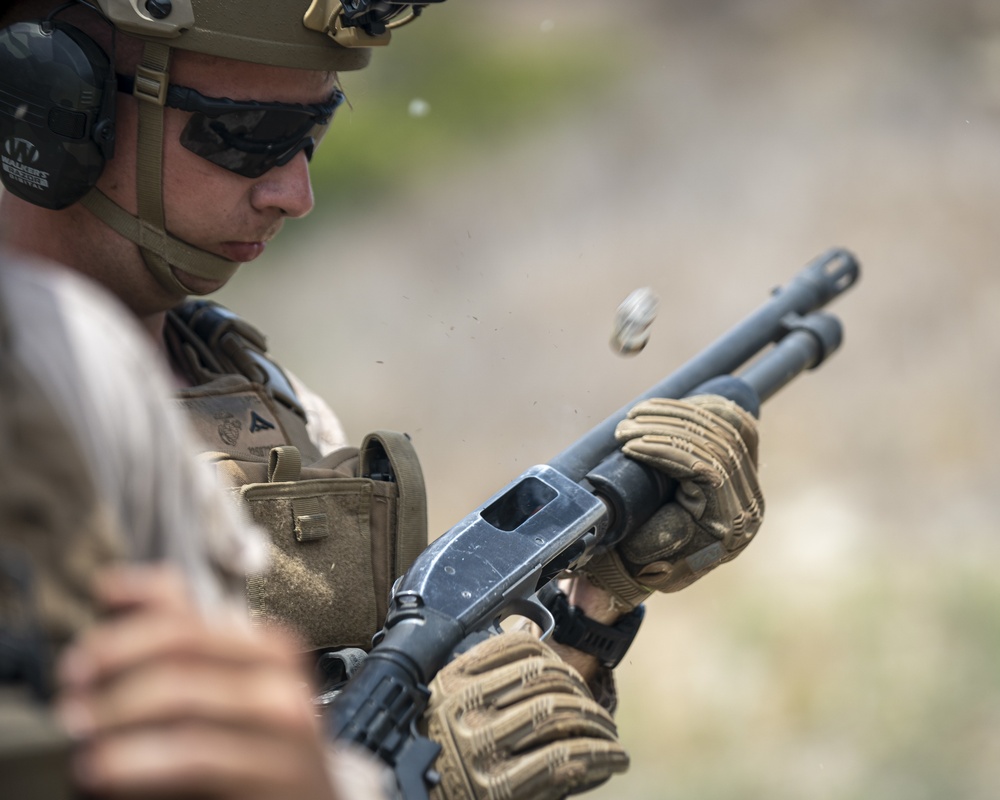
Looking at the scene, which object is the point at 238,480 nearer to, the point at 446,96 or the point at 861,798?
the point at 861,798

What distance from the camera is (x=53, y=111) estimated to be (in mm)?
2785

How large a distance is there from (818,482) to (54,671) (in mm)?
6986

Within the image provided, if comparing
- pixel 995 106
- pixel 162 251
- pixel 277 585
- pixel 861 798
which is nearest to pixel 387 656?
pixel 277 585

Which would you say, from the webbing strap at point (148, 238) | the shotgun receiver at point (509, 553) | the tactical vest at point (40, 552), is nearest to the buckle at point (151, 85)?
the webbing strap at point (148, 238)

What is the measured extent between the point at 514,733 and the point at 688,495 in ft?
3.28

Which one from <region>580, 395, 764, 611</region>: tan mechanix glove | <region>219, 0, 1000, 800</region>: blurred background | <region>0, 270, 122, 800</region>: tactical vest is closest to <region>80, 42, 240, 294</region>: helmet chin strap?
<region>580, 395, 764, 611</region>: tan mechanix glove

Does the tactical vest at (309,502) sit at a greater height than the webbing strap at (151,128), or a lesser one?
lesser

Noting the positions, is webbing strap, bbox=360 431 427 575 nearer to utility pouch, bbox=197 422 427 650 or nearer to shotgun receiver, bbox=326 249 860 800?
utility pouch, bbox=197 422 427 650

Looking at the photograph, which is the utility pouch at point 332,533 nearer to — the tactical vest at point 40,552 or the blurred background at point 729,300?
the tactical vest at point 40,552

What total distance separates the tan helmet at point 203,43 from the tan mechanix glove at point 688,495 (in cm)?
101

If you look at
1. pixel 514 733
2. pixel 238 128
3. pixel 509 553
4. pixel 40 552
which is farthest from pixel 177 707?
pixel 238 128

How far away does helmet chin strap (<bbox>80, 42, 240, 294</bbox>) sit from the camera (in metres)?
2.82

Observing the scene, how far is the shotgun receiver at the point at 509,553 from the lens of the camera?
81.7 inches

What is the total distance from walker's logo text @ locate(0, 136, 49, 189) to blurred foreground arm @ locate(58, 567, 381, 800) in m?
1.98
